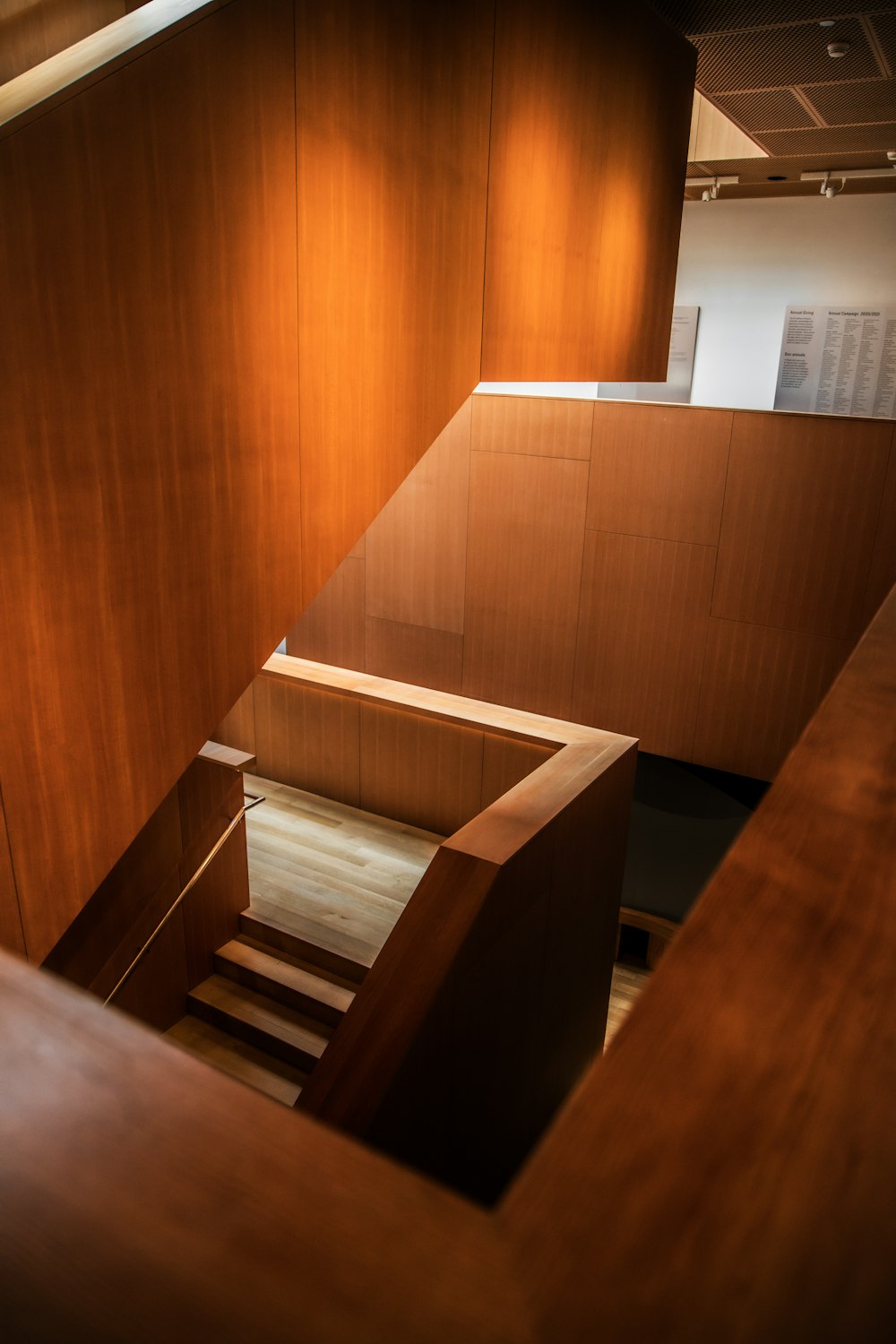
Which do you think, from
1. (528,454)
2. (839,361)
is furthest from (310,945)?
(839,361)

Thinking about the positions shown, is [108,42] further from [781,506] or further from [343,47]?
[781,506]

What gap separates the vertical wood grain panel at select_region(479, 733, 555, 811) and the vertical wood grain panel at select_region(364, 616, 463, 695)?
1.61 metres

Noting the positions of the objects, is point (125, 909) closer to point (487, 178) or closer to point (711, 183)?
point (487, 178)

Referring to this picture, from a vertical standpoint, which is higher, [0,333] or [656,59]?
[656,59]

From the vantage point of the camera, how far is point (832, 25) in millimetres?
4586

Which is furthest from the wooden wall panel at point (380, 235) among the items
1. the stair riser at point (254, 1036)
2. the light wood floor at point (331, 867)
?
the stair riser at point (254, 1036)

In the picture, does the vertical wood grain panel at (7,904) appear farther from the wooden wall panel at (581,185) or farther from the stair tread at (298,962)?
the wooden wall panel at (581,185)

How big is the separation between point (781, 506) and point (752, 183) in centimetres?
330

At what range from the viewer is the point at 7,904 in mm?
2473

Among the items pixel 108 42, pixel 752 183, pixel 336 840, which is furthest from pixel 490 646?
pixel 108 42

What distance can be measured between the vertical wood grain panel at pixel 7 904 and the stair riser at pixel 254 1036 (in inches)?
76.5

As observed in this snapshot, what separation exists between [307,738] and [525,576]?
188 cm

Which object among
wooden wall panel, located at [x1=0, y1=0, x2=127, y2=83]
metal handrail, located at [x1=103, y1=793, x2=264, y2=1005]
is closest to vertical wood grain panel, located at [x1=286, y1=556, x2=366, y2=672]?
metal handrail, located at [x1=103, y1=793, x2=264, y2=1005]

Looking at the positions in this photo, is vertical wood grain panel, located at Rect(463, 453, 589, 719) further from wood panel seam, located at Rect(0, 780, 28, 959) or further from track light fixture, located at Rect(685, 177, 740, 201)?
wood panel seam, located at Rect(0, 780, 28, 959)
